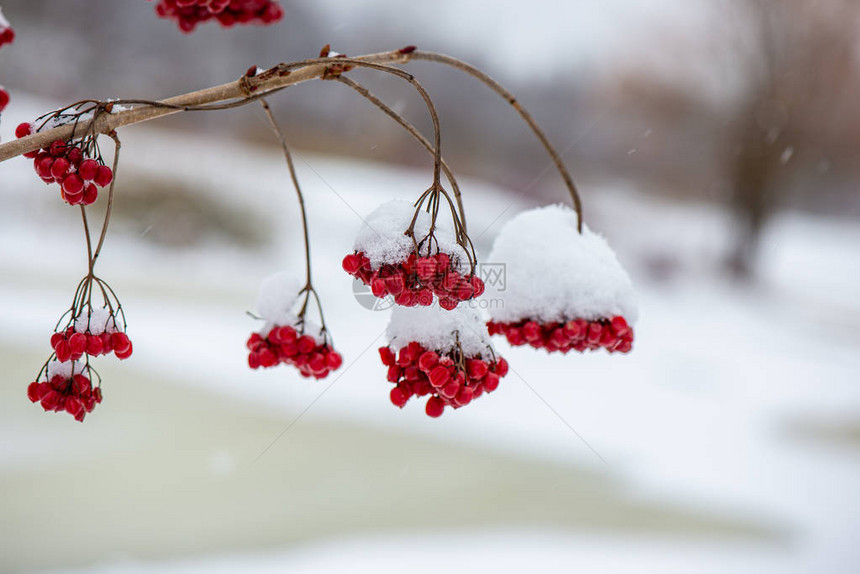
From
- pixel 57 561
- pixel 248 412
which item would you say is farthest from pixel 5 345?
pixel 57 561

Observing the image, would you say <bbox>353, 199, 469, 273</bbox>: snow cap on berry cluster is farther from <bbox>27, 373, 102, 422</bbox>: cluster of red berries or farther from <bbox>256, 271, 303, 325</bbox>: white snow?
<bbox>27, 373, 102, 422</bbox>: cluster of red berries

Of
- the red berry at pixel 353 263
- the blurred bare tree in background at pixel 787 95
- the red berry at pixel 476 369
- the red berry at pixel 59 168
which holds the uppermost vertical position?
the blurred bare tree in background at pixel 787 95

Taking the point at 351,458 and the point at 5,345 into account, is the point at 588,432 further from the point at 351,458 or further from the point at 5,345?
the point at 5,345

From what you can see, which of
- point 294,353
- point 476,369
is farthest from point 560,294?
point 294,353

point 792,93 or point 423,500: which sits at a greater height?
point 792,93

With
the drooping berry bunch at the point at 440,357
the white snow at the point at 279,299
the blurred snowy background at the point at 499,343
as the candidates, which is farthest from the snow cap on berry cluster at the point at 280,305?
the blurred snowy background at the point at 499,343

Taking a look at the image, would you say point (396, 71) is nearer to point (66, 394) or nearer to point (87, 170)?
point (87, 170)

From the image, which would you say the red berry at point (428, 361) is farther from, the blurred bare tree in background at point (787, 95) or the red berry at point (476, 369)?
the blurred bare tree in background at point (787, 95)
